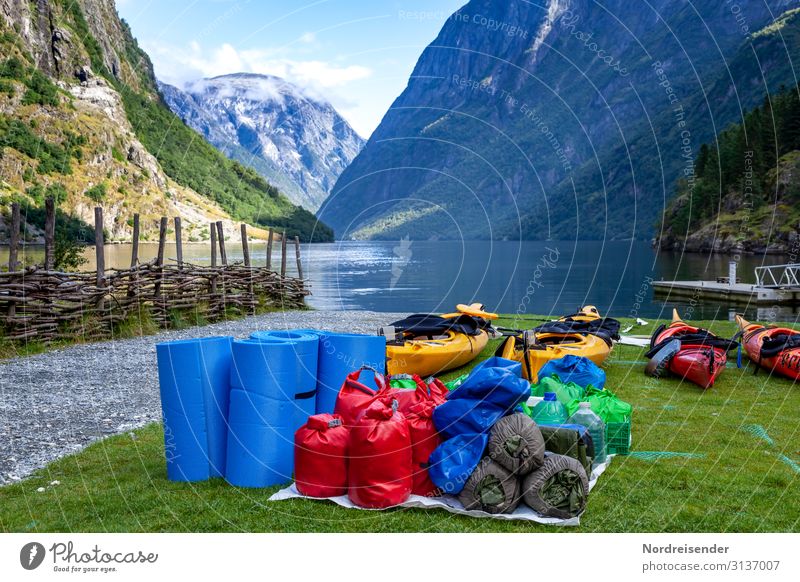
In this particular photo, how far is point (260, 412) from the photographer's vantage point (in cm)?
634

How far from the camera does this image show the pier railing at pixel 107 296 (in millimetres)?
16500

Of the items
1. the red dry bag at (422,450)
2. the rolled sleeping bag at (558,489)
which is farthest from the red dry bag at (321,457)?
the rolled sleeping bag at (558,489)

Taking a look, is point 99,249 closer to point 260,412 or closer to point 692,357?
point 260,412

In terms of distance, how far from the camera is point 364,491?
5898 mm

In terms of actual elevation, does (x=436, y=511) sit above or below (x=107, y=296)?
below

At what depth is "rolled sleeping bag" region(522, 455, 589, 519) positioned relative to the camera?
222 inches

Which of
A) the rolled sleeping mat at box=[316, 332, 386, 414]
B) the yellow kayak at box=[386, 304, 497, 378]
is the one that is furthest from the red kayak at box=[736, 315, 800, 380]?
the rolled sleeping mat at box=[316, 332, 386, 414]

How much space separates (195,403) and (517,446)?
2925mm

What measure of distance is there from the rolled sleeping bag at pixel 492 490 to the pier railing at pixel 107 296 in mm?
13655

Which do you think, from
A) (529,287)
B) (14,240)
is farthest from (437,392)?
(529,287)

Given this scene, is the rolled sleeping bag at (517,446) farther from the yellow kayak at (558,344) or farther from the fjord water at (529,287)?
the fjord water at (529,287)

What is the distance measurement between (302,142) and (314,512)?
87.0 feet

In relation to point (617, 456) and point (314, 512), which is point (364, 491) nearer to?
point (314, 512)

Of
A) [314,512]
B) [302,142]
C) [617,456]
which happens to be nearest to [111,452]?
[314,512]
